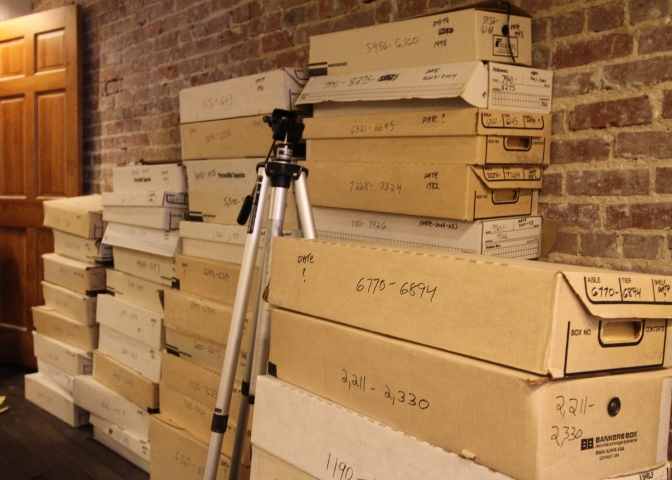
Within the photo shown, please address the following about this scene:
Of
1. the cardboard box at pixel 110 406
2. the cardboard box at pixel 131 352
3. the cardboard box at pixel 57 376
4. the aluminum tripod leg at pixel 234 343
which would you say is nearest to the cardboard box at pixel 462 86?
the aluminum tripod leg at pixel 234 343

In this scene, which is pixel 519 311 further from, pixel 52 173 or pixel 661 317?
pixel 52 173

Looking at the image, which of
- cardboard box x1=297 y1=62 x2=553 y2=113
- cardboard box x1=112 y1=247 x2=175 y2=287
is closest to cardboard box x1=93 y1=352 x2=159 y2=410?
cardboard box x1=112 y1=247 x2=175 y2=287

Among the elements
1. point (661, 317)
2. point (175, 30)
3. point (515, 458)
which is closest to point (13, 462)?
point (175, 30)

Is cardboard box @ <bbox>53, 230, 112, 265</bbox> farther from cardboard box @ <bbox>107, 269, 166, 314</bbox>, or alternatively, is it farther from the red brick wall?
the red brick wall

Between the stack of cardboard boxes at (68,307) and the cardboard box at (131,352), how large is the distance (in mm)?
170

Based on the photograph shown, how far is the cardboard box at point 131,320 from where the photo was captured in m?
2.33

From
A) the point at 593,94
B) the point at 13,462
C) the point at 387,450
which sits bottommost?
the point at 13,462

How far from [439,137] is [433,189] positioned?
0.13 m

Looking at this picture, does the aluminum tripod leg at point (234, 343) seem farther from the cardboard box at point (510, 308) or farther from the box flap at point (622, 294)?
the box flap at point (622, 294)

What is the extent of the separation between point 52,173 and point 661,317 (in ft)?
11.0

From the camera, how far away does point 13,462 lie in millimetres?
2426

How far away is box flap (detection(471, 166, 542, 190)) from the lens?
1.43 meters

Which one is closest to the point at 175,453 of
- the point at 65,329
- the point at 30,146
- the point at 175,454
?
the point at 175,454

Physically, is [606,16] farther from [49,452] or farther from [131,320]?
[49,452]
